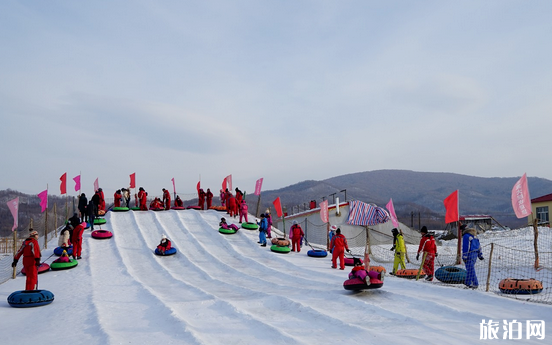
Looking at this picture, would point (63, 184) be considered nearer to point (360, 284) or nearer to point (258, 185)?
point (258, 185)

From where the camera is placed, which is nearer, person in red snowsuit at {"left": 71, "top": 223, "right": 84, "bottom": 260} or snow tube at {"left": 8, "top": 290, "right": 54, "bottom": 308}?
snow tube at {"left": 8, "top": 290, "right": 54, "bottom": 308}

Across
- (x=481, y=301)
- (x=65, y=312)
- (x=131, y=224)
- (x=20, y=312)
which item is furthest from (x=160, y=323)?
(x=131, y=224)

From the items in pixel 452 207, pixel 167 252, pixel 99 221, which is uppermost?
pixel 452 207

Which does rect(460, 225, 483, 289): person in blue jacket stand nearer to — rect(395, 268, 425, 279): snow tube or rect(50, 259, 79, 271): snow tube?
rect(395, 268, 425, 279): snow tube

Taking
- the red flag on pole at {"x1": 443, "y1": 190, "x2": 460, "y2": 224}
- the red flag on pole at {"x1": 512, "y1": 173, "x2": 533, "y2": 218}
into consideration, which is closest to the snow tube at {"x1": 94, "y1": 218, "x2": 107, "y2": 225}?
the red flag on pole at {"x1": 443, "y1": 190, "x2": 460, "y2": 224}

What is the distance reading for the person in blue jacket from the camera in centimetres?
1070

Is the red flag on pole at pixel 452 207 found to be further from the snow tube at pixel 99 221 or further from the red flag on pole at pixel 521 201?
the snow tube at pixel 99 221

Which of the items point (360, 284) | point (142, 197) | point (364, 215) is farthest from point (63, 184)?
point (360, 284)

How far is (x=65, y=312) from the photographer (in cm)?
917

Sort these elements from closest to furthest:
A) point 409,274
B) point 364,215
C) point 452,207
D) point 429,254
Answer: point 429,254 → point 409,274 → point 452,207 → point 364,215

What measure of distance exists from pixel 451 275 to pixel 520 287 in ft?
5.70

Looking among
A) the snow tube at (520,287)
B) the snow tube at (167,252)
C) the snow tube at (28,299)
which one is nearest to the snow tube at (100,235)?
the snow tube at (167,252)

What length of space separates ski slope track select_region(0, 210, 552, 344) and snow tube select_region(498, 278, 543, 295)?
2.85 feet

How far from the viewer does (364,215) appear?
27328 millimetres
